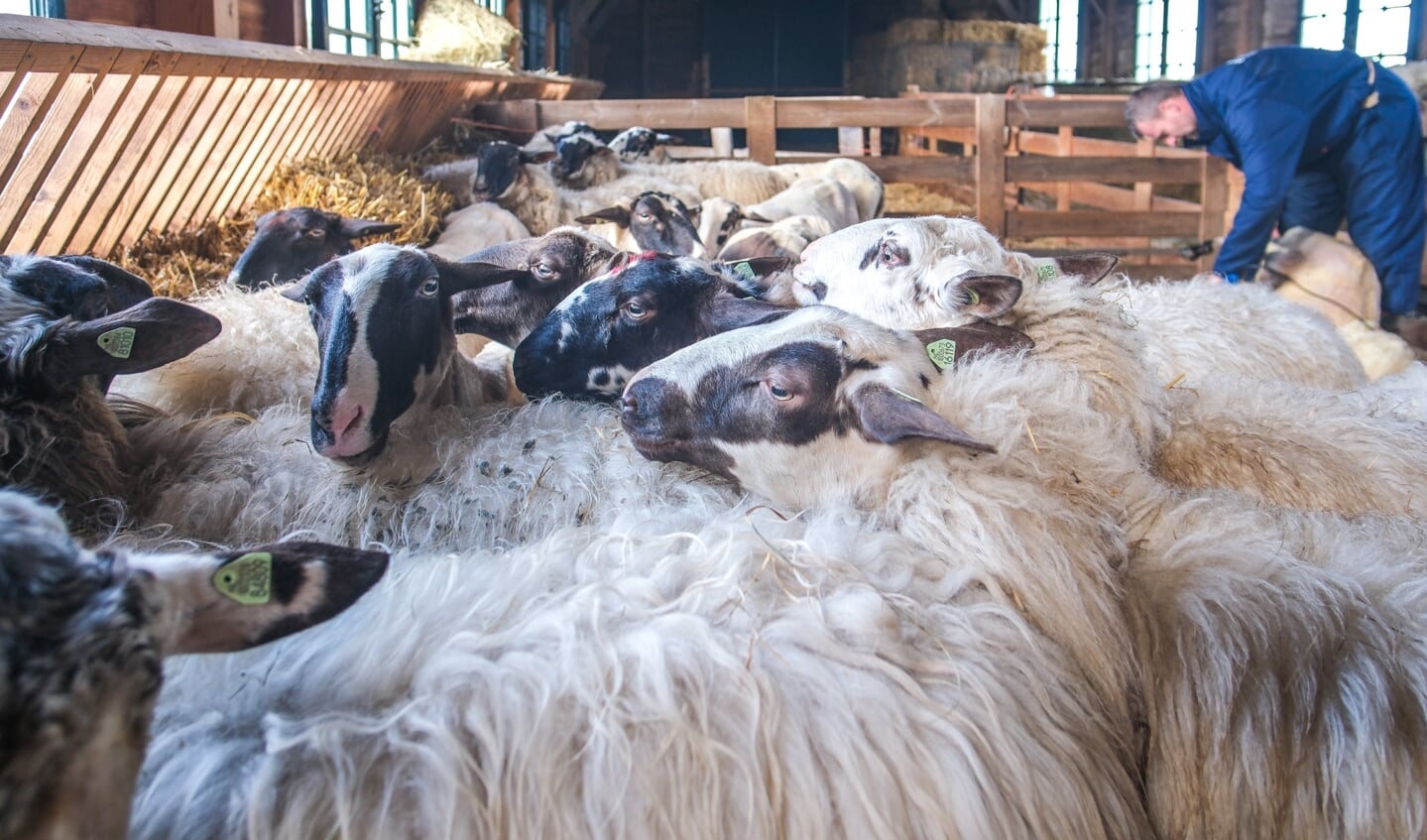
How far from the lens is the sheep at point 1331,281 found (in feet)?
17.9

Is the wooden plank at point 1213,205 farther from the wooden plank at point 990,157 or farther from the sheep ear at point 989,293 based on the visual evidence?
the sheep ear at point 989,293

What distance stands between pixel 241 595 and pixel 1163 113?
5708 mm

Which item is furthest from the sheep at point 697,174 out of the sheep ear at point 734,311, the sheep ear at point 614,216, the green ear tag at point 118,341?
the green ear tag at point 118,341

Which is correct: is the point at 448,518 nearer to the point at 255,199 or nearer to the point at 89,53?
the point at 89,53

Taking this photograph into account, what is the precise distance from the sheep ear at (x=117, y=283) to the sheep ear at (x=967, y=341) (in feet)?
6.91

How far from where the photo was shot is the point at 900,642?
1506mm

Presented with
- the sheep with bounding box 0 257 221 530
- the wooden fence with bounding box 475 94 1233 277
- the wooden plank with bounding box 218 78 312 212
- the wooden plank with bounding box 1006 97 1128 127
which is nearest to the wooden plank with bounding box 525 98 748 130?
the wooden fence with bounding box 475 94 1233 277

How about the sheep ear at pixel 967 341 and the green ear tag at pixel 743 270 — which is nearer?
the sheep ear at pixel 967 341

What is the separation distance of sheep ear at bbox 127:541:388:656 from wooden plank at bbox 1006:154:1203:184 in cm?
739

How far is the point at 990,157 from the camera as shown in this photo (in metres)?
7.64

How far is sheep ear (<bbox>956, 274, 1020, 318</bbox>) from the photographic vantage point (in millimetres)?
2633

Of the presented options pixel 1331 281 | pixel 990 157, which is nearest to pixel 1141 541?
pixel 1331 281

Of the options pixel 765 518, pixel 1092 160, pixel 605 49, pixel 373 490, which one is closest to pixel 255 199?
pixel 373 490

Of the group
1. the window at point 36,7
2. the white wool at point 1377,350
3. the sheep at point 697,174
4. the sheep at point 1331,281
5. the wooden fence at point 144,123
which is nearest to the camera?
the wooden fence at point 144,123
